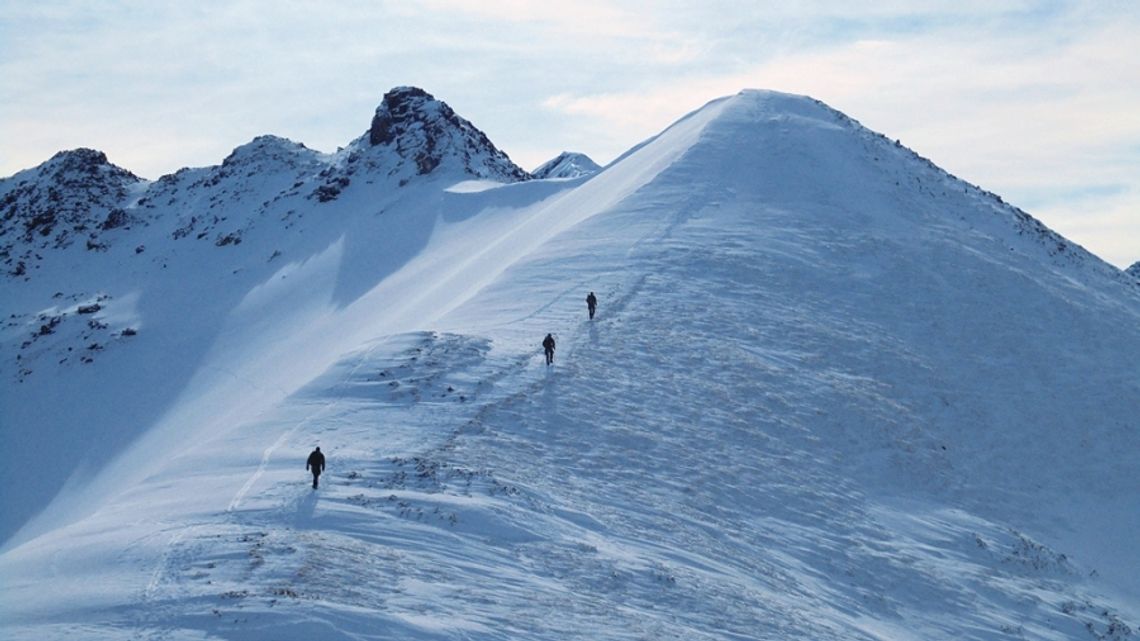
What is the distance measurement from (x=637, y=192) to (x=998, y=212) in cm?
1709

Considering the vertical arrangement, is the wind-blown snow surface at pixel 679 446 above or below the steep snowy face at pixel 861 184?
below

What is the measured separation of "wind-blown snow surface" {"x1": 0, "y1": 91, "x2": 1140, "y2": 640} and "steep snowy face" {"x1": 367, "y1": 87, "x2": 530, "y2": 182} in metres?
23.9

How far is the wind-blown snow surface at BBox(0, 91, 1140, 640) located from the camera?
658 inches

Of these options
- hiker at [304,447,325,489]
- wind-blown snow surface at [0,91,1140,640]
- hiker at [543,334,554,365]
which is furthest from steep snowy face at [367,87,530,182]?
hiker at [304,447,325,489]

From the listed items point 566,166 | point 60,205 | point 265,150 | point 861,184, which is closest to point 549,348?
point 861,184

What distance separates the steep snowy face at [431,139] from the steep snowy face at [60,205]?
22110 mm

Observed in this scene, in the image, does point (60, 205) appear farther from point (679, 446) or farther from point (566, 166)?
point (679, 446)

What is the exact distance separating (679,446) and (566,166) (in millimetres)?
93663

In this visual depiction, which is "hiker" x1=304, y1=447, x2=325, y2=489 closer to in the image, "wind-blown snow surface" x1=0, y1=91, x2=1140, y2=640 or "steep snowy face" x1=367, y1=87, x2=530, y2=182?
"wind-blown snow surface" x1=0, y1=91, x2=1140, y2=640

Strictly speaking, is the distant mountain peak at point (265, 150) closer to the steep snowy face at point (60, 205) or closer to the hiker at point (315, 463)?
the steep snowy face at point (60, 205)

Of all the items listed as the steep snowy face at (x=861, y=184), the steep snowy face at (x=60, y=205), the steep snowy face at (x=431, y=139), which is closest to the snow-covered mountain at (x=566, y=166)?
the steep snowy face at (x=431, y=139)

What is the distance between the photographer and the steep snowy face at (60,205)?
3068 inches

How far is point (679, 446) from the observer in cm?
2503

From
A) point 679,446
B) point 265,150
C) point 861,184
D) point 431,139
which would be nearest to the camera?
point 679,446
